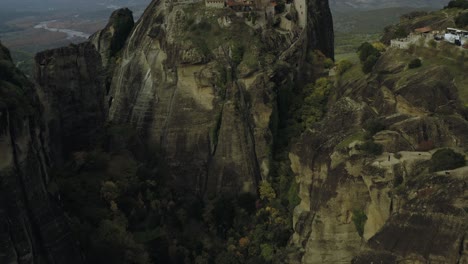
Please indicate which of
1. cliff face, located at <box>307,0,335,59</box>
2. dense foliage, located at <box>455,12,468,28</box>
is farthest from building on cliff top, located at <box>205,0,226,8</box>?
dense foliage, located at <box>455,12,468,28</box>

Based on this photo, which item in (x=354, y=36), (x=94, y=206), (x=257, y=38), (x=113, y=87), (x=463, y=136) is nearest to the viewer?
(x=463, y=136)

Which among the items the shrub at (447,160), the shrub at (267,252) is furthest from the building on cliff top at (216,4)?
the shrub at (447,160)

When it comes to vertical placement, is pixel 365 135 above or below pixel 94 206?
above

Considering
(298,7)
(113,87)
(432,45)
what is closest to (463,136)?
(432,45)

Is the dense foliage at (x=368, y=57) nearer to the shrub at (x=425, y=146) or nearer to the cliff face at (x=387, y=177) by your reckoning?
the cliff face at (x=387, y=177)

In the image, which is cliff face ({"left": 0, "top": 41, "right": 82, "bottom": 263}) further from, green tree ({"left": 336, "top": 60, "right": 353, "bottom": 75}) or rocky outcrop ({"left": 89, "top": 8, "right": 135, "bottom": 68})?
rocky outcrop ({"left": 89, "top": 8, "right": 135, "bottom": 68})

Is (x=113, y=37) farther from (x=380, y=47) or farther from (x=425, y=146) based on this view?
(x=425, y=146)

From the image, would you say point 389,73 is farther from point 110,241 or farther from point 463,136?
point 110,241
